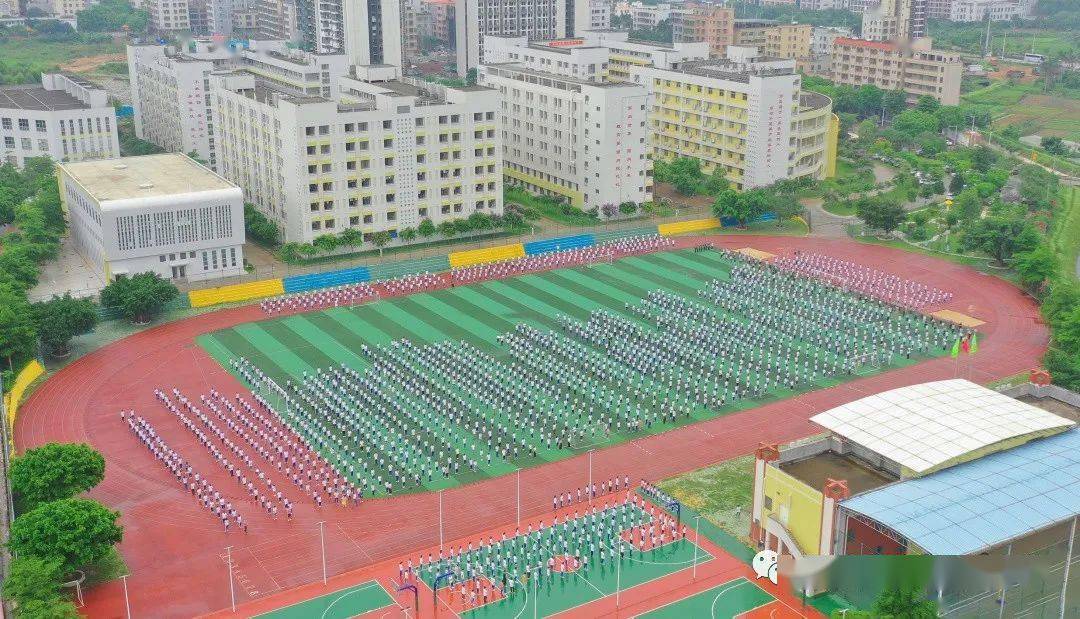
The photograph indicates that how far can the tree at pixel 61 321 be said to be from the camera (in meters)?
49.3

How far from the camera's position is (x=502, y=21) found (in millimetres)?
129500

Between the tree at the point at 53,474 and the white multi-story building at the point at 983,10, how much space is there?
557 ft

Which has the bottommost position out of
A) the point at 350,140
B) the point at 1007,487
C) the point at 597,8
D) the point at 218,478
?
the point at 218,478

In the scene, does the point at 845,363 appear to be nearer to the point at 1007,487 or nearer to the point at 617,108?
the point at 1007,487

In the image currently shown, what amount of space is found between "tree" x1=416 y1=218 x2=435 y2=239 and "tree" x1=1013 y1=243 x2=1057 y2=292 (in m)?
34.8

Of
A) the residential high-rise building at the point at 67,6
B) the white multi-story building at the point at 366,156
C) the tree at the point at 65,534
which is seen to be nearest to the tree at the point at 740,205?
the white multi-story building at the point at 366,156

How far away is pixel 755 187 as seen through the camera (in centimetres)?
7981

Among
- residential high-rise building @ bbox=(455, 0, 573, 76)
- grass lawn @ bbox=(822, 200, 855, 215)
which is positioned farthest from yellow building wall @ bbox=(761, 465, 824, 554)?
residential high-rise building @ bbox=(455, 0, 573, 76)

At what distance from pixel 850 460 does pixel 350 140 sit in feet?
132

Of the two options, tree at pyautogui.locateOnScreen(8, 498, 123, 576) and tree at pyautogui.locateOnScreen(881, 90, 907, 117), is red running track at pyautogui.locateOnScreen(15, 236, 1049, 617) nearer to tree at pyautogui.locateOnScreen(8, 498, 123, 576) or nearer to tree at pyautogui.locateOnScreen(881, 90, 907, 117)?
tree at pyautogui.locateOnScreen(8, 498, 123, 576)

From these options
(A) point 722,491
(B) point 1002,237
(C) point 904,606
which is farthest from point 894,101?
(C) point 904,606

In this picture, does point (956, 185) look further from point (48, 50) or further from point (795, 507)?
point (48, 50)

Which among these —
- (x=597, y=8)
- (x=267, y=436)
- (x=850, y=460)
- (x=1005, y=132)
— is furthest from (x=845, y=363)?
(x=597, y=8)

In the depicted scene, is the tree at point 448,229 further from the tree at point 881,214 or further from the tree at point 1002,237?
the tree at point 1002,237
